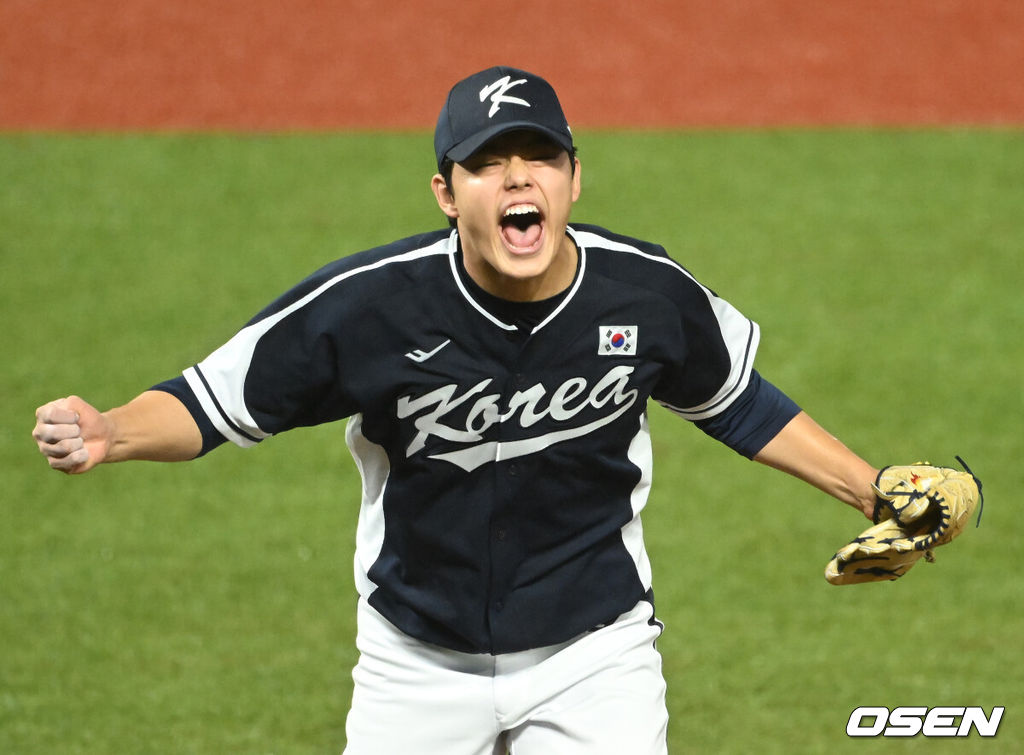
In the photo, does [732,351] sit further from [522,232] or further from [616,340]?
[522,232]

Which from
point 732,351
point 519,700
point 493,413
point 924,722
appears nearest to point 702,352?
point 732,351

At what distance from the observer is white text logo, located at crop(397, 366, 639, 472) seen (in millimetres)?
3203

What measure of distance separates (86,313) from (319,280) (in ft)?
19.3

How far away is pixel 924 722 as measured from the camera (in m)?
5.11

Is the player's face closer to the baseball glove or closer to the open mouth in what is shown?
the open mouth

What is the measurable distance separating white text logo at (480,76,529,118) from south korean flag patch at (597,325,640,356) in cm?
50

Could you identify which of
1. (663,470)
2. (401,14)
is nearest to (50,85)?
(401,14)

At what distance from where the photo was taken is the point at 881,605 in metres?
6.04

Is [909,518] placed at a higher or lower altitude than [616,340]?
lower

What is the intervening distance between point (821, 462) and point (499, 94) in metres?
1.08

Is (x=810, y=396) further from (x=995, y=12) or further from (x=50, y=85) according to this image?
(x=50, y=85)

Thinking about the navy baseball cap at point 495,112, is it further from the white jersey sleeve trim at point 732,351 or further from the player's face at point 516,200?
the white jersey sleeve trim at point 732,351

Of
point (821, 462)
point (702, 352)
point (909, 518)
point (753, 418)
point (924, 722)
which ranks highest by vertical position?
point (702, 352)

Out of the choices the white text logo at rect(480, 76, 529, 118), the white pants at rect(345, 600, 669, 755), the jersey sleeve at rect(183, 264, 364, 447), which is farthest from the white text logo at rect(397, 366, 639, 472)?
the white text logo at rect(480, 76, 529, 118)
